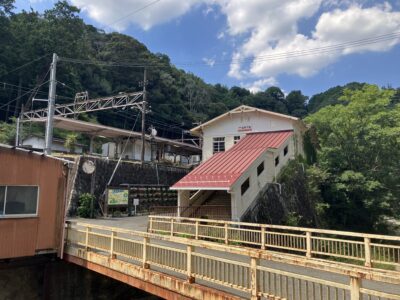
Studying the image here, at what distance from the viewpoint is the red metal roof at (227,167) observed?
19094 mm

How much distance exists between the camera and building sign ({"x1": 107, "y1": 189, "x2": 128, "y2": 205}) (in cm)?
2290

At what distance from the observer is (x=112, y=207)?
23078 mm

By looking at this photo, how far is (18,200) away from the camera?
11.8 metres

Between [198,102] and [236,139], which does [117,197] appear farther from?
[198,102]

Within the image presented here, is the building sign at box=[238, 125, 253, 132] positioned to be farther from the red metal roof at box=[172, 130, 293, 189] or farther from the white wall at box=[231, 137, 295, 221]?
the white wall at box=[231, 137, 295, 221]

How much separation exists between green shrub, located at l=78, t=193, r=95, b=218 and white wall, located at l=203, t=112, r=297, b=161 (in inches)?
405

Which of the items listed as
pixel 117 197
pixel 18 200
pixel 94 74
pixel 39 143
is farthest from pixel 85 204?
pixel 94 74

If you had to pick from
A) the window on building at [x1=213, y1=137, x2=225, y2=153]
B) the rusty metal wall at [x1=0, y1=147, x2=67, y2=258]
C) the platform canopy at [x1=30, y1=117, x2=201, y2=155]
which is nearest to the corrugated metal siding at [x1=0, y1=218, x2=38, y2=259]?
the rusty metal wall at [x1=0, y1=147, x2=67, y2=258]

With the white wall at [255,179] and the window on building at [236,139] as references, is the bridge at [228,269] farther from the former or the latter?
the window on building at [236,139]

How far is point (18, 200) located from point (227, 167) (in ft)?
38.4

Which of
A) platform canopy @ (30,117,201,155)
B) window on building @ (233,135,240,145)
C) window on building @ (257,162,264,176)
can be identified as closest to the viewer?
window on building @ (257,162,264,176)

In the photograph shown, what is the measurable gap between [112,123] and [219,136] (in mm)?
32630

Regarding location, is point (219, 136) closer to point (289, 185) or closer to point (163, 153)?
point (289, 185)

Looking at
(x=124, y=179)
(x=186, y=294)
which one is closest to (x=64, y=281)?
(x=186, y=294)
